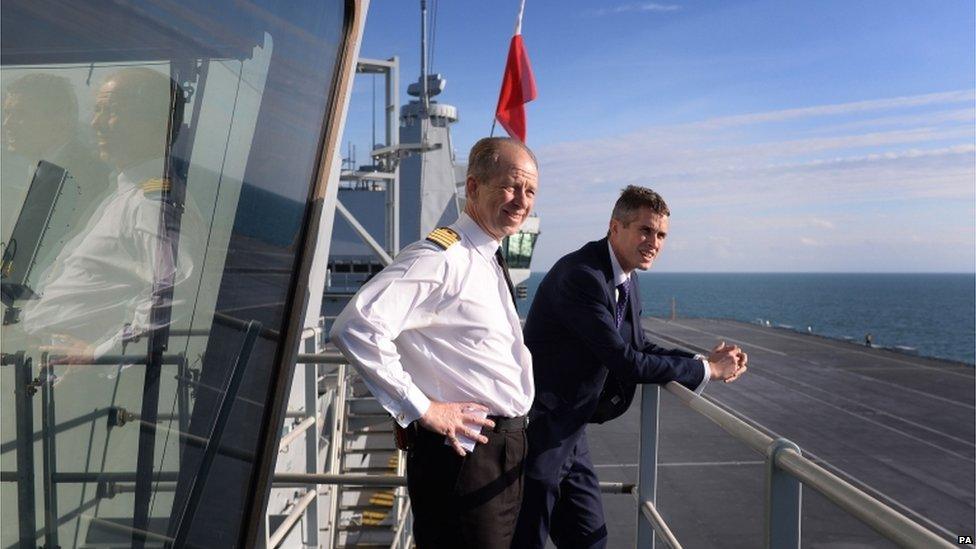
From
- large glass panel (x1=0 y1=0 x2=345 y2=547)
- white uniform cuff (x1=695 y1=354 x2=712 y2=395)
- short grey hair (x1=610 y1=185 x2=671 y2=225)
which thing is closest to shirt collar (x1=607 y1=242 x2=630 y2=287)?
short grey hair (x1=610 y1=185 x2=671 y2=225)

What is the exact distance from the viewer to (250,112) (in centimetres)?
162

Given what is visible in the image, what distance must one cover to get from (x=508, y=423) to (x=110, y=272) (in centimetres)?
130

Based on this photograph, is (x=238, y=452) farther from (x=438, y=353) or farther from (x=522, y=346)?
(x=522, y=346)

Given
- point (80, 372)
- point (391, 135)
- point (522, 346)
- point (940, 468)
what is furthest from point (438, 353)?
point (940, 468)

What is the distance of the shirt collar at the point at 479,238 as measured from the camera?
2107 millimetres

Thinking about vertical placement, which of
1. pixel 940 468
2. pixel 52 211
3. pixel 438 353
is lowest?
pixel 940 468

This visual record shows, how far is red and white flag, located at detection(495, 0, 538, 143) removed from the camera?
21.4ft

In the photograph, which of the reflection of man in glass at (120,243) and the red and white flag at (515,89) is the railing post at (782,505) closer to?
the reflection of man in glass at (120,243)

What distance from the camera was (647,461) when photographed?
310 centimetres

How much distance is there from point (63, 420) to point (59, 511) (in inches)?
4.9

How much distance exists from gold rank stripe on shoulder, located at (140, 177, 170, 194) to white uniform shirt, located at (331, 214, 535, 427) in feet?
2.18

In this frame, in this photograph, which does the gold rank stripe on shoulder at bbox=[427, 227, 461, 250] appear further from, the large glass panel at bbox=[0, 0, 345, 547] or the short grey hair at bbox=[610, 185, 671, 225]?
the short grey hair at bbox=[610, 185, 671, 225]

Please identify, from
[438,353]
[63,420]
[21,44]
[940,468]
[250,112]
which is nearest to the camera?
[21,44]

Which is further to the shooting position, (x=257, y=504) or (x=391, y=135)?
(x=391, y=135)
